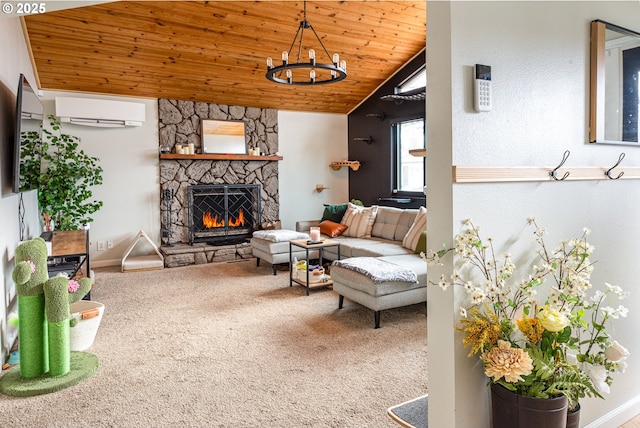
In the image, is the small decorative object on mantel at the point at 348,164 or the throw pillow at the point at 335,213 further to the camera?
the small decorative object on mantel at the point at 348,164

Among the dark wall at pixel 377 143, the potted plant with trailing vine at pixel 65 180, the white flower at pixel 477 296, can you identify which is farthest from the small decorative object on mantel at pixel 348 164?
the white flower at pixel 477 296

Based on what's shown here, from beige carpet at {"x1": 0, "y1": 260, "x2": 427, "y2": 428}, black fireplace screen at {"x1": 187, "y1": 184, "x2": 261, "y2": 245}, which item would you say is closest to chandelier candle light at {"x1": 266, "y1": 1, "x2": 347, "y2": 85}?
black fireplace screen at {"x1": 187, "y1": 184, "x2": 261, "y2": 245}

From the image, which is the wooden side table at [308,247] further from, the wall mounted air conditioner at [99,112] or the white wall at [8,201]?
the wall mounted air conditioner at [99,112]

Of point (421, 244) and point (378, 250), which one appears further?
point (378, 250)

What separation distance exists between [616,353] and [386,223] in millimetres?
3807

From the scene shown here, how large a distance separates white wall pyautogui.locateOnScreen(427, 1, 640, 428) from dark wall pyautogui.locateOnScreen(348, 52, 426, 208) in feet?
14.3

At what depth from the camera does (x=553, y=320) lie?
134cm

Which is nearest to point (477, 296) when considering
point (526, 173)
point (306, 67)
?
point (526, 173)

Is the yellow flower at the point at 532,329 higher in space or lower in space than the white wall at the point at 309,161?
lower

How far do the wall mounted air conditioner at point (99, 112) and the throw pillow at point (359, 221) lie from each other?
321 centimetres

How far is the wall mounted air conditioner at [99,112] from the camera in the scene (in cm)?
524

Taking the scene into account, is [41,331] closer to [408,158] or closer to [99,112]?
[99,112]

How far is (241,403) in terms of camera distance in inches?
84.7

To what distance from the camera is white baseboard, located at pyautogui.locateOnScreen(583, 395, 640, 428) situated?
1.85 meters
